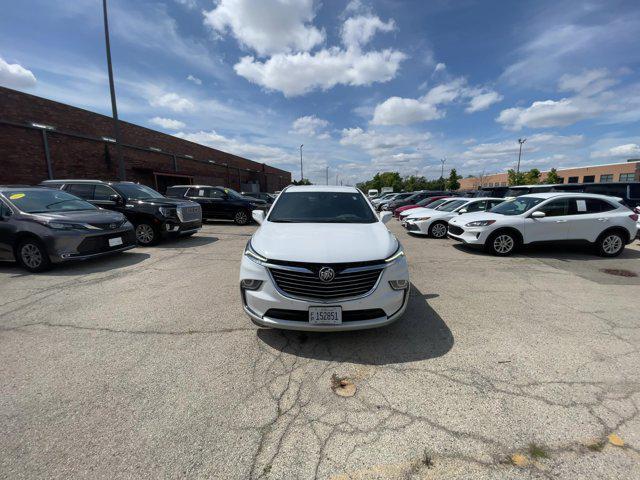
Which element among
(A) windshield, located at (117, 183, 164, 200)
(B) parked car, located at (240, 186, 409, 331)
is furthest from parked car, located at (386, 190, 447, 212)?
(B) parked car, located at (240, 186, 409, 331)

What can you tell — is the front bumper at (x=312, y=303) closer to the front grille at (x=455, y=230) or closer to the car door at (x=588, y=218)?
the front grille at (x=455, y=230)

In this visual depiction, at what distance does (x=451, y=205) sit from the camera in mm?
11477

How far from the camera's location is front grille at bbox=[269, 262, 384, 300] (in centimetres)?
269

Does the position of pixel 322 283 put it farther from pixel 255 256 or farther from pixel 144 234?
pixel 144 234

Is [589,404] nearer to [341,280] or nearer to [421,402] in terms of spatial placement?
[421,402]

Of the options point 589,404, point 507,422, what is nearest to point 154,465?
point 507,422

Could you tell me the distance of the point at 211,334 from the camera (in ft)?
10.6

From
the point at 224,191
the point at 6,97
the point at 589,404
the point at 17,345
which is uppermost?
the point at 6,97

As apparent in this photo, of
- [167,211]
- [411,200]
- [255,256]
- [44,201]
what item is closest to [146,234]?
[167,211]

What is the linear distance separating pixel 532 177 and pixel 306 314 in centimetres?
5817

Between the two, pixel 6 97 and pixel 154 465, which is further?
pixel 6 97

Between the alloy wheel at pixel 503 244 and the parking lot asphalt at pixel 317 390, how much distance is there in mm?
2695

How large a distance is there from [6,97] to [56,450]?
17.9m

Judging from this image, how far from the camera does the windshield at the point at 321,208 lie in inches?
157
